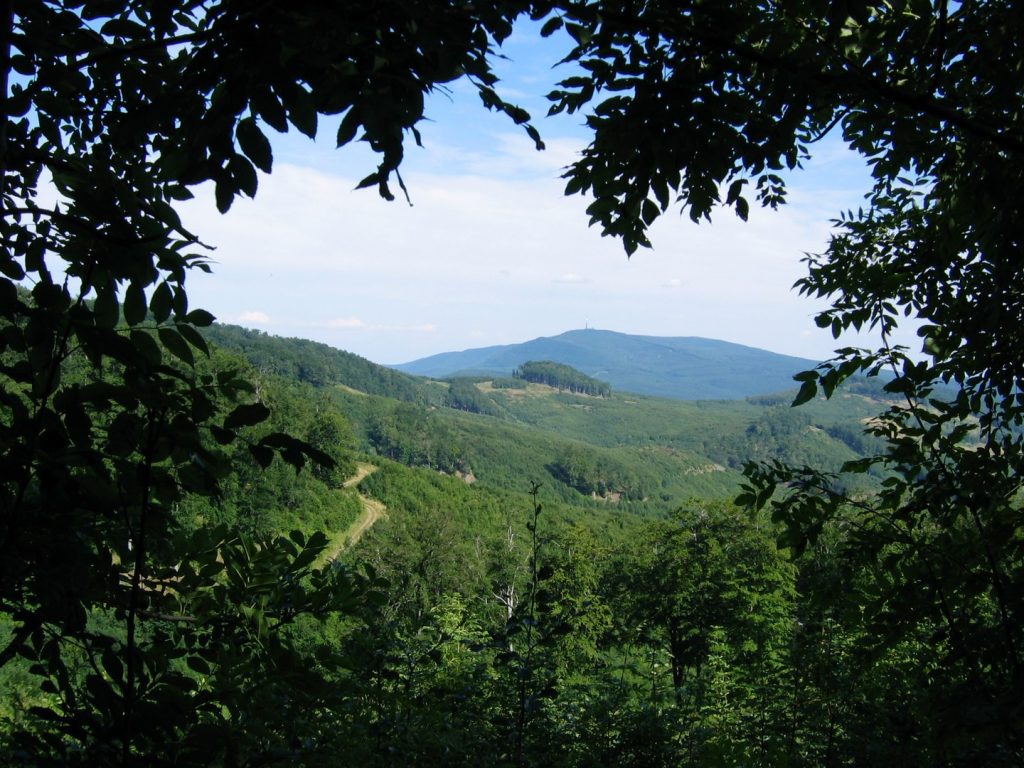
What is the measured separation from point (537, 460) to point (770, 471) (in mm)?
137862

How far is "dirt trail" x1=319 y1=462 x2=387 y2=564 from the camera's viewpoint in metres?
55.9

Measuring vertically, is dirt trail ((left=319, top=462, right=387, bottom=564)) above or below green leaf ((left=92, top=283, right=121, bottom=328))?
below

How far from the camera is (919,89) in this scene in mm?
2359

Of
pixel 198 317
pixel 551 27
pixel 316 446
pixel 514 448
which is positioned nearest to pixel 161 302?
pixel 198 317

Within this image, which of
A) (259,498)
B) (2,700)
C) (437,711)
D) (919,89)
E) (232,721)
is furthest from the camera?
(259,498)

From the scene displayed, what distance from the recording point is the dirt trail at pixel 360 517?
183 ft

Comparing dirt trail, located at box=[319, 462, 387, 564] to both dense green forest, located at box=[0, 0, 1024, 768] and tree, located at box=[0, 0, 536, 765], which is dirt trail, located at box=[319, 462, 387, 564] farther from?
tree, located at box=[0, 0, 536, 765]

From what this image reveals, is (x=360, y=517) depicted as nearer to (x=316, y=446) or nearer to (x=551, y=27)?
(x=316, y=446)

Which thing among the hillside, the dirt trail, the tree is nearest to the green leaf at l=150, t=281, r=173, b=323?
the tree

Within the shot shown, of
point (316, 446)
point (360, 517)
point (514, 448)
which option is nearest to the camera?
point (316, 446)

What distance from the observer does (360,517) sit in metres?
65.6

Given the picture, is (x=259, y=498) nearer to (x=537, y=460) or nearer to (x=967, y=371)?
(x=967, y=371)

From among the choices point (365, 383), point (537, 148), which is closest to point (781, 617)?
point (537, 148)

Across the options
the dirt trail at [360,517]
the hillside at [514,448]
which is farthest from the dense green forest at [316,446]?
the hillside at [514,448]
